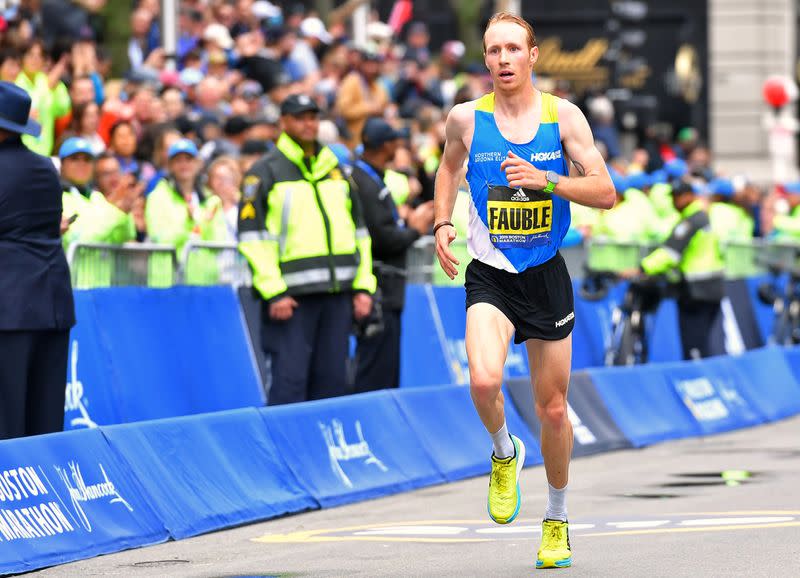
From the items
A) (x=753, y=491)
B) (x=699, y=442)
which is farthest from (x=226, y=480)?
(x=699, y=442)

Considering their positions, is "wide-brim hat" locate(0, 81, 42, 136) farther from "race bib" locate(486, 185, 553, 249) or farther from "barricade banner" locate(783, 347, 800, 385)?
"barricade banner" locate(783, 347, 800, 385)

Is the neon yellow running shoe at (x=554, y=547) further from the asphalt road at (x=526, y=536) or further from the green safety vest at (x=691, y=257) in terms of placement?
the green safety vest at (x=691, y=257)

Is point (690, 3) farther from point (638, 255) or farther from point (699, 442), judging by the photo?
point (699, 442)

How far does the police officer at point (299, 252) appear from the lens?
1246 cm

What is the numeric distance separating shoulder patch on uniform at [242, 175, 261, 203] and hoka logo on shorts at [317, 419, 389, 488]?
157 centimetres

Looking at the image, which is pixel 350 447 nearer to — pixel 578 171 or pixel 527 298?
pixel 527 298

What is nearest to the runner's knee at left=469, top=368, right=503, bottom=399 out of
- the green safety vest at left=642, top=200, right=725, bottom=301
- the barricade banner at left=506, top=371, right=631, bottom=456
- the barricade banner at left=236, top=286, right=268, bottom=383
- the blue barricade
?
the blue barricade

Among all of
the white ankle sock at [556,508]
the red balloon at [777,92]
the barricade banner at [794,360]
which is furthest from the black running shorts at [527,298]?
the red balloon at [777,92]

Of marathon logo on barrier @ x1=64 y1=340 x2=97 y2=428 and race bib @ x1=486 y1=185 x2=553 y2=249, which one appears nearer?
race bib @ x1=486 y1=185 x2=553 y2=249

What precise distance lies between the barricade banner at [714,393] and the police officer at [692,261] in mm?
1642

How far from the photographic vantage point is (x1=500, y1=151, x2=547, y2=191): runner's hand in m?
8.24

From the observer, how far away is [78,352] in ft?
39.4

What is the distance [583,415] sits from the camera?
49.3 feet

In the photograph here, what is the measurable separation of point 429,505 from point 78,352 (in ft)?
7.78
